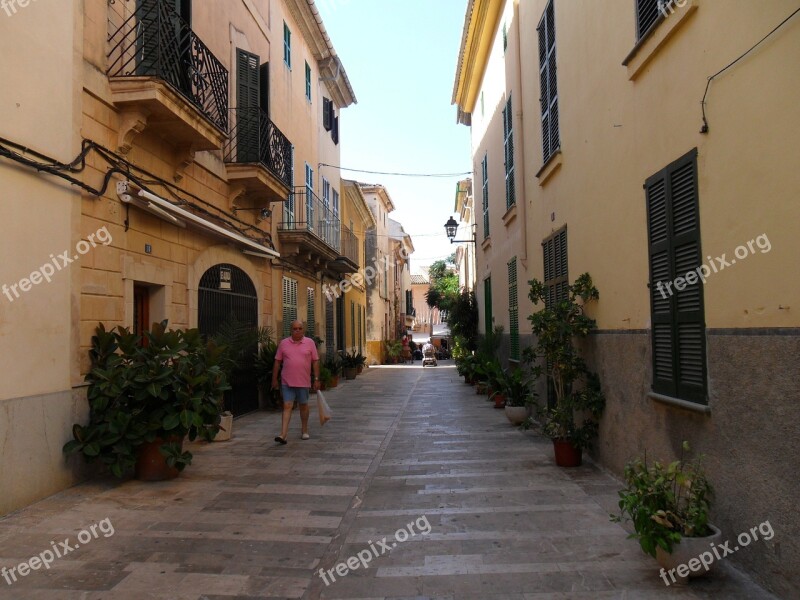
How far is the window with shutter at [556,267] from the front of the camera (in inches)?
329

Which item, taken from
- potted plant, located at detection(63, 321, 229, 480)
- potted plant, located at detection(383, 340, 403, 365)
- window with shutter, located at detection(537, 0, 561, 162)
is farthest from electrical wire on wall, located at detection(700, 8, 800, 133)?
potted plant, located at detection(383, 340, 403, 365)

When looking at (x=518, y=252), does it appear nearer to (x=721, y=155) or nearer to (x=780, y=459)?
(x=721, y=155)

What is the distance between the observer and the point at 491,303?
1684 cm

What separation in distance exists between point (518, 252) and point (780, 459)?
8386 mm

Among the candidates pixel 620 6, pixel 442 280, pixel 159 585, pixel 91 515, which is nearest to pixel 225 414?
pixel 91 515

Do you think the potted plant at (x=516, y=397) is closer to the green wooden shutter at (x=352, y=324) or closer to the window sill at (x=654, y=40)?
the window sill at (x=654, y=40)

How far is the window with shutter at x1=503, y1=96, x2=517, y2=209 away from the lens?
12.3 meters

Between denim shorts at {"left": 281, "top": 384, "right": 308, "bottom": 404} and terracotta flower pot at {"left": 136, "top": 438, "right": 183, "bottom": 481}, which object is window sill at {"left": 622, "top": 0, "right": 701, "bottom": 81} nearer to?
terracotta flower pot at {"left": 136, "top": 438, "right": 183, "bottom": 481}

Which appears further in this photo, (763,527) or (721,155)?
(721,155)

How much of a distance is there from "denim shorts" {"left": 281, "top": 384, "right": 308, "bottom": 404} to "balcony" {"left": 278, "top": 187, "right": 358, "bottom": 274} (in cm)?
575

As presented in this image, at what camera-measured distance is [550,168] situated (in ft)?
28.8

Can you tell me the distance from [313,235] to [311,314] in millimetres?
3568
